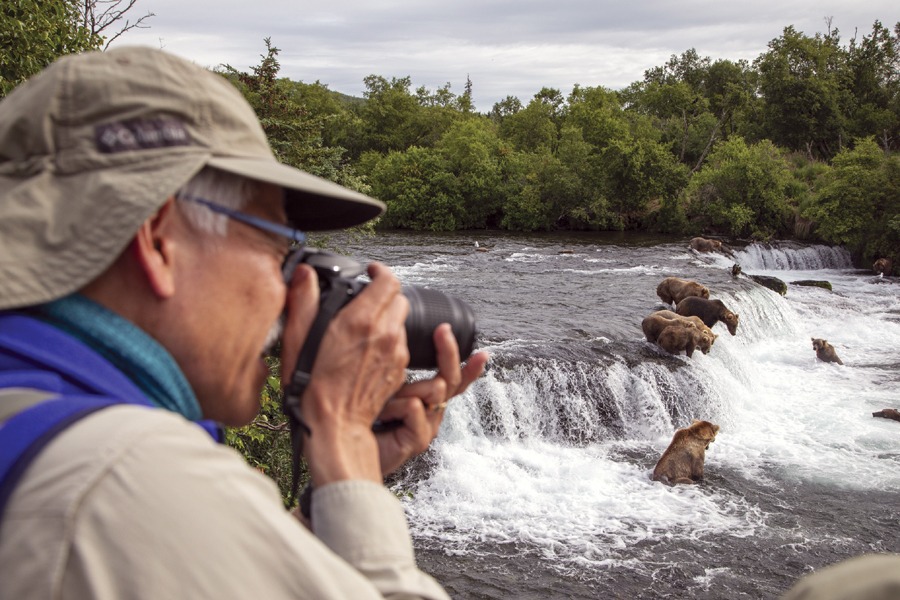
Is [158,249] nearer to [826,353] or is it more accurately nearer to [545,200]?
[826,353]

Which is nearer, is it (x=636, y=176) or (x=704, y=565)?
(x=704, y=565)

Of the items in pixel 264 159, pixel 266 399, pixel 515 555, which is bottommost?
pixel 515 555

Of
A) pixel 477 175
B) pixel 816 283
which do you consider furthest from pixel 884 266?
pixel 477 175

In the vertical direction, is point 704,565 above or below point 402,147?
below

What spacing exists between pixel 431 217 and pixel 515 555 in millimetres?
28241

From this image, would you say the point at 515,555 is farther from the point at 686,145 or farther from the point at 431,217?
the point at 686,145

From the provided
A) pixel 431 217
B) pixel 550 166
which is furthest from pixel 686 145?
pixel 431 217

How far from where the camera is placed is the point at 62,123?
0.97 meters

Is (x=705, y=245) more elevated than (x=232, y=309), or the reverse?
(x=232, y=309)

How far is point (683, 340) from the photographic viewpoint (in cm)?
1227

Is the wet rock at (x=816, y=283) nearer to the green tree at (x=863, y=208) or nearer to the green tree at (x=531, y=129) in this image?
the green tree at (x=863, y=208)

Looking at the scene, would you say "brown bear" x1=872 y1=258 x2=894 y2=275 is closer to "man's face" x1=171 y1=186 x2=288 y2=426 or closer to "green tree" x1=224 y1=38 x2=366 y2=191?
"green tree" x1=224 y1=38 x2=366 y2=191

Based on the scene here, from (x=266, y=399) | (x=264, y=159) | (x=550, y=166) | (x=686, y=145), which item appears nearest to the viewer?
(x=264, y=159)

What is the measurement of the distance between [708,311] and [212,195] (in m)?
13.8
